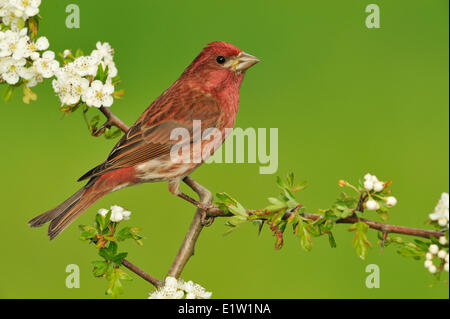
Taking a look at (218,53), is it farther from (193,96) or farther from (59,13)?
(59,13)

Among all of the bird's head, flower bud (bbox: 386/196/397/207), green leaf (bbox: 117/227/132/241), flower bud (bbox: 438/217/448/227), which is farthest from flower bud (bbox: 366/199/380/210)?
the bird's head

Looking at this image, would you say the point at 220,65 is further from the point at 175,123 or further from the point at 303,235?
the point at 303,235

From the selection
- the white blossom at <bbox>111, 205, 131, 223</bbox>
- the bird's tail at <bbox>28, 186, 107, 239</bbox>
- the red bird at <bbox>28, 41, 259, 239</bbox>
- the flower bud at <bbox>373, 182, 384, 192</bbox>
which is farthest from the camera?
the red bird at <bbox>28, 41, 259, 239</bbox>

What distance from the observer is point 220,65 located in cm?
339

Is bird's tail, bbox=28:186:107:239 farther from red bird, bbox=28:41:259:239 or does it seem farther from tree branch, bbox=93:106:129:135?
tree branch, bbox=93:106:129:135

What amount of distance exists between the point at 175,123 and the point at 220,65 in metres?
0.40

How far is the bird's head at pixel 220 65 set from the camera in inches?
130

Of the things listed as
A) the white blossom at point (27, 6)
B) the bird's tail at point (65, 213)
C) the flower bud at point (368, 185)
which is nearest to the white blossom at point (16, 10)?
the white blossom at point (27, 6)

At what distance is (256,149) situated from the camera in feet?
11.8

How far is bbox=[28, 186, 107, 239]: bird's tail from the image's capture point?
2895 mm

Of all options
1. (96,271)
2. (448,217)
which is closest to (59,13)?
(96,271)

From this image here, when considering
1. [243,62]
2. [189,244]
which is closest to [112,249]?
[189,244]

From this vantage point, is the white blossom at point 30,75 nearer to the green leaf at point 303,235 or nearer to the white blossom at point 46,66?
the white blossom at point 46,66

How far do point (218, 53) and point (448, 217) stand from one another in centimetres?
173
